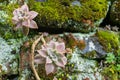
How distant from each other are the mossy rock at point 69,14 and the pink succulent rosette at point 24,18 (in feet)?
A: 0.67

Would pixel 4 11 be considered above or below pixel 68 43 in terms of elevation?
above

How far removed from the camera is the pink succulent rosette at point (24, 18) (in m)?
2.38

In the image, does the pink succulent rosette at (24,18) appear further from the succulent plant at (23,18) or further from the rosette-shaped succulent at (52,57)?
the rosette-shaped succulent at (52,57)

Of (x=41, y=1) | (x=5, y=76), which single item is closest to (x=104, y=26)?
(x=41, y=1)

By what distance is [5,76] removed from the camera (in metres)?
2.48

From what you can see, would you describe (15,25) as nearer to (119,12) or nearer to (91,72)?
(91,72)

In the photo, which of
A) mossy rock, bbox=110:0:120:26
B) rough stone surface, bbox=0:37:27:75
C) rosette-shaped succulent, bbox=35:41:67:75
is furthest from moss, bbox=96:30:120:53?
rough stone surface, bbox=0:37:27:75

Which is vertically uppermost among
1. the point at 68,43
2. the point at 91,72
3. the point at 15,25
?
the point at 15,25

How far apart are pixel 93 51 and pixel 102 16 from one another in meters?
0.35

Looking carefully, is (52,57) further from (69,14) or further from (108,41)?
(108,41)

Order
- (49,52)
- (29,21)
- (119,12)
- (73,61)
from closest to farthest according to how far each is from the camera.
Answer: (49,52) < (29,21) < (73,61) < (119,12)

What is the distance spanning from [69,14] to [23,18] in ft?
1.57

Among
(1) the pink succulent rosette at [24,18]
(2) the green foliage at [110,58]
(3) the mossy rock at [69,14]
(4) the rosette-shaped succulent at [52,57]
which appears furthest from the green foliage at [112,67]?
(1) the pink succulent rosette at [24,18]

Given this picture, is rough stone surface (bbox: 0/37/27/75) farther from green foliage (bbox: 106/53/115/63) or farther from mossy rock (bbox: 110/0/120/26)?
mossy rock (bbox: 110/0/120/26)
